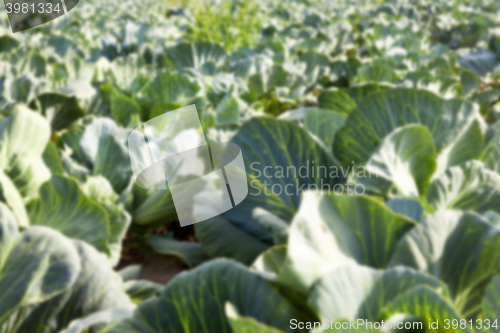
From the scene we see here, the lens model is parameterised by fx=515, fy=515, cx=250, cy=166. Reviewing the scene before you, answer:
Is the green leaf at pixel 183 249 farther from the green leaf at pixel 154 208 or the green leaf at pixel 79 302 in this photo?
the green leaf at pixel 79 302

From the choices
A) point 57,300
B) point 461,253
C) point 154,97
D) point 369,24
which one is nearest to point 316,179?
point 461,253

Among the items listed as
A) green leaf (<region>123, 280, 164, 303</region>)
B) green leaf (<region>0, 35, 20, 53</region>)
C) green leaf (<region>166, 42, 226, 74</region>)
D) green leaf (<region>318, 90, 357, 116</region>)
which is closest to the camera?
green leaf (<region>123, 280, 164, 303</region>)

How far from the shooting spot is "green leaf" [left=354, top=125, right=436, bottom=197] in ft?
3.56

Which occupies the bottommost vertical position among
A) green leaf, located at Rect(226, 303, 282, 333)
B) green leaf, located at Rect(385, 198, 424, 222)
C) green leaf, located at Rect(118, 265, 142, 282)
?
green leaf, located at Rect(118, 265, 142, 282)

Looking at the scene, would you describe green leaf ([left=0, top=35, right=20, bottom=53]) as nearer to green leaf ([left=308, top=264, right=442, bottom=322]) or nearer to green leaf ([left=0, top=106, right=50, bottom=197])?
green leaf ([left=0, top=106, right=50, bottom=197])

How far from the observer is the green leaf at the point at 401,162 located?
1.08 meters

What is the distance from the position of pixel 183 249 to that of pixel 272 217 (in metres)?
0.51

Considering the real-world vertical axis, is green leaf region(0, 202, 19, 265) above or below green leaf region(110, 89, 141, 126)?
above

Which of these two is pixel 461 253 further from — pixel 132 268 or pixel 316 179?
pixel 132 268

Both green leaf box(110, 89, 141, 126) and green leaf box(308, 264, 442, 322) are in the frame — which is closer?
green leaf box(308, 264, 442, 322)

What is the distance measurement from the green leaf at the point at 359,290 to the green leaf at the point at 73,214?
0.70 metres

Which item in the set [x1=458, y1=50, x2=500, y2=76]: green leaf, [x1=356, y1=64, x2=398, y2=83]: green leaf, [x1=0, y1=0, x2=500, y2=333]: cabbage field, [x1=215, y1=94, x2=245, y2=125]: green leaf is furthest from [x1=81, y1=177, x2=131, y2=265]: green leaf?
[x1=458, y1=50, x2=500, y2=76]: green leaf

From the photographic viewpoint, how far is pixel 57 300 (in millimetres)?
879

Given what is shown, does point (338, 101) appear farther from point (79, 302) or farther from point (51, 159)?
point (79, 302)
